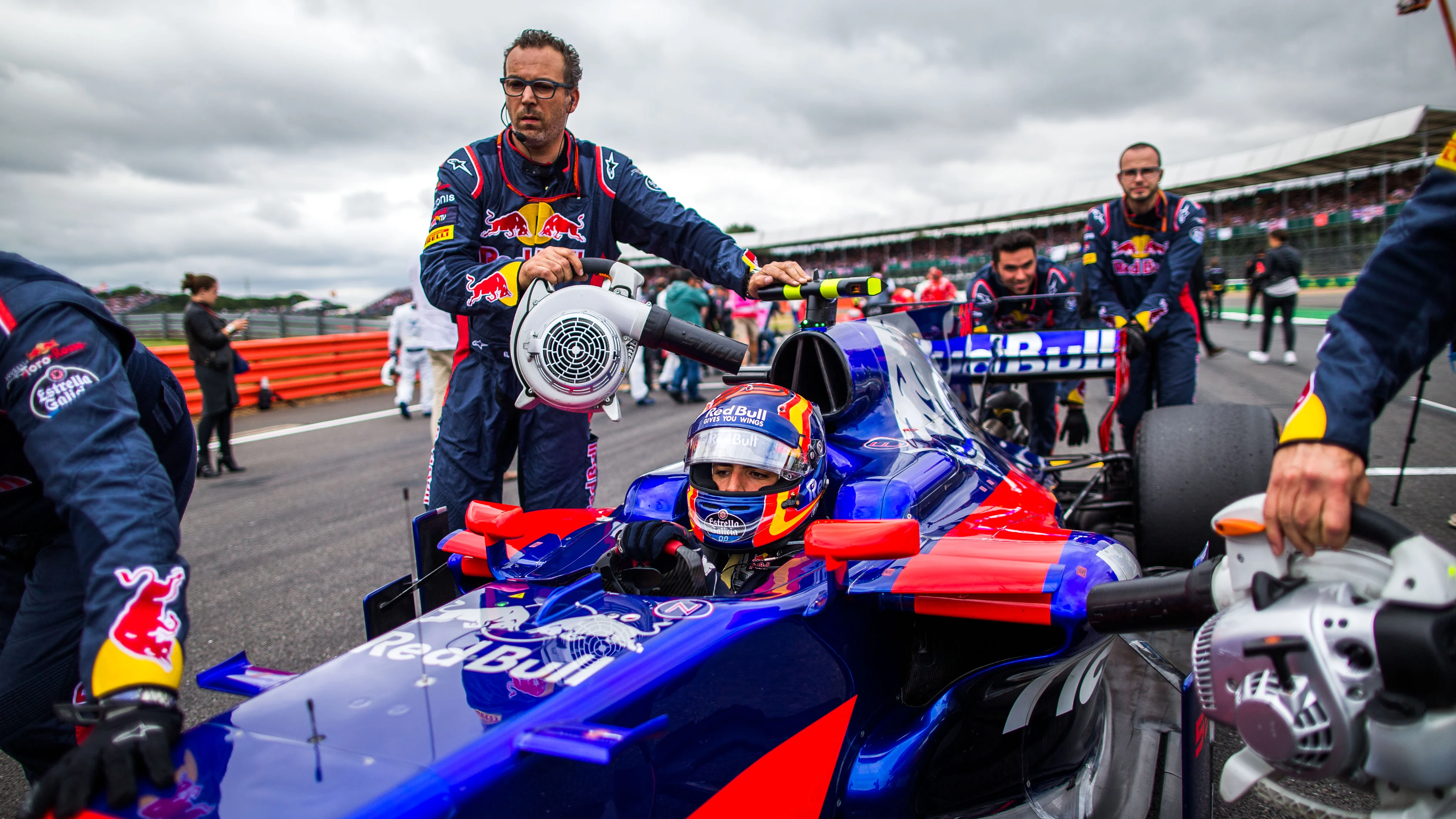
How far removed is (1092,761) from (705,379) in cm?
1252

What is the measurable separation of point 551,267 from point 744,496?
2.76 ft

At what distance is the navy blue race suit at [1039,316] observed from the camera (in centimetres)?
576

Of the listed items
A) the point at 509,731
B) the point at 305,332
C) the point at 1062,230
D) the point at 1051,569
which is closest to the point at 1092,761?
the point at 1051,569

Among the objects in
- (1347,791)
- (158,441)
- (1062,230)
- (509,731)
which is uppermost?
(1062,230)

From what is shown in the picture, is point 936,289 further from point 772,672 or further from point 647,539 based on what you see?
point 772,672

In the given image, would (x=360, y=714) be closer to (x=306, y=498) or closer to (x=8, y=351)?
(x=8, y=351)

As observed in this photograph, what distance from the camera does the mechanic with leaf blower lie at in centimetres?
561

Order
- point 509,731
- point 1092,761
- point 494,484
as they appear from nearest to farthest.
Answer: point 509,731 → point 1092,761 → point 494,484

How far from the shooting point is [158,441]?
2.09 metres

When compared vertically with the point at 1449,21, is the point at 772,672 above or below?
below

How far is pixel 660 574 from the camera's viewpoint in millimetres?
2209

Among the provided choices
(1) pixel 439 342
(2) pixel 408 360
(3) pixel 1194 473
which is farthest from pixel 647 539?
(2) pixel 408 360

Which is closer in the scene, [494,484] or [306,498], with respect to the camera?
[494,484]

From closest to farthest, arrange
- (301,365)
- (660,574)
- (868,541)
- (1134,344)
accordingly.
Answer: (868,541)
(660,574)
(1134,344)
(301,365)
